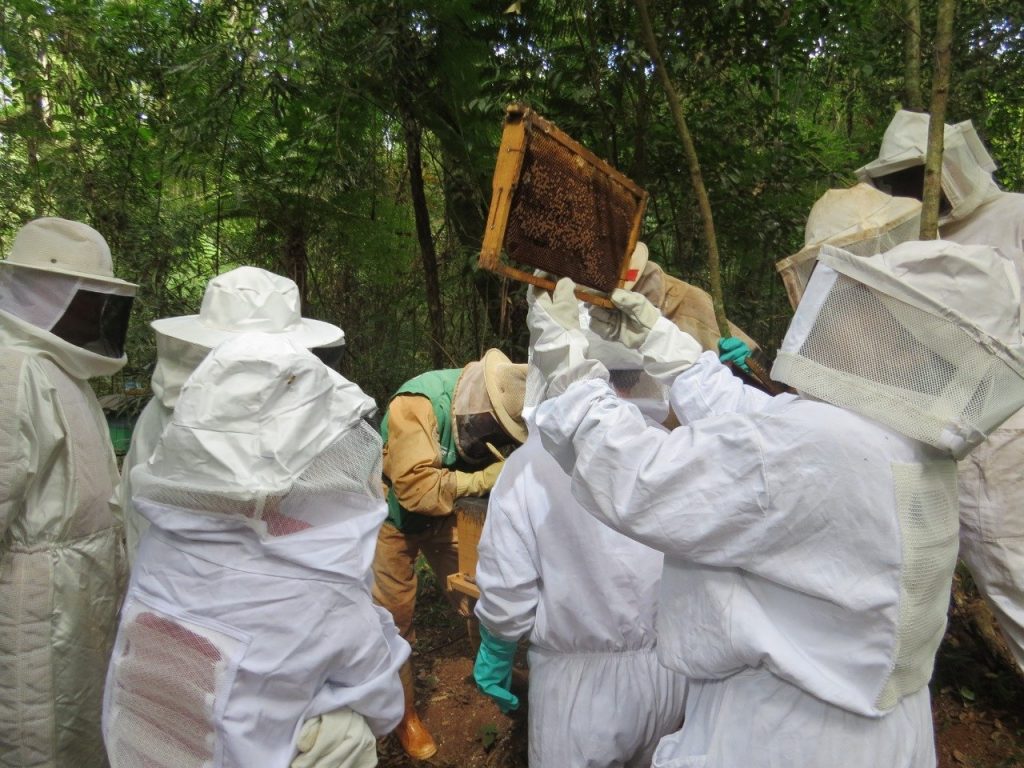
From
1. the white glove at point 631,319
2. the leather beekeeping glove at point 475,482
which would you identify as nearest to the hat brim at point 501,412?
the leather beekeeping glove at point 475,482

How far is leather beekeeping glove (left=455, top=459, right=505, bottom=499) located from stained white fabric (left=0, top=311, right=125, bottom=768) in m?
1.42

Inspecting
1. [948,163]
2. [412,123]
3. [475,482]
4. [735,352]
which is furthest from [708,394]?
[412,123]

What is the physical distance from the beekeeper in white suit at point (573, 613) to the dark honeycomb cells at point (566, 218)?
0.27 metres

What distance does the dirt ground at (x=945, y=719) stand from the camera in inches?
133

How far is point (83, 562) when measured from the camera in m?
2.69

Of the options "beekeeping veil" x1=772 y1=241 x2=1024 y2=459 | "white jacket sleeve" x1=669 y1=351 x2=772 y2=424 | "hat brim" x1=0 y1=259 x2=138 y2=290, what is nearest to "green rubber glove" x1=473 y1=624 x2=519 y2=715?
"white jacket sleeve" x1=669 y1=351 x2=772 y2=424

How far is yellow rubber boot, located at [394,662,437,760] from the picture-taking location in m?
3.56

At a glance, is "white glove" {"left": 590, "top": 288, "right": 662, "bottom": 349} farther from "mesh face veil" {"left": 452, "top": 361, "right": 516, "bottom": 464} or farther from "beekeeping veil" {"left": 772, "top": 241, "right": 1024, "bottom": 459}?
"mesh face veil" {"left": 452, "top": 361, "right": 516, "bottom": 464}

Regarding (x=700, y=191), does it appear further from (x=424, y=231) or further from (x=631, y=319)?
(x=424, y=231)

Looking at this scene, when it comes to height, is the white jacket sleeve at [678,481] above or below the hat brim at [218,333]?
above

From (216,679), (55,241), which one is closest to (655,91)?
(55,241)

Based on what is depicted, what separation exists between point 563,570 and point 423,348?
5353mm

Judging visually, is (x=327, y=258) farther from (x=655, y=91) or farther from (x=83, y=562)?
(x=83, y=562)

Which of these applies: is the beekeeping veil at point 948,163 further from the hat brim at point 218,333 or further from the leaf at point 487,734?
Result: the leaf at point 487,734
